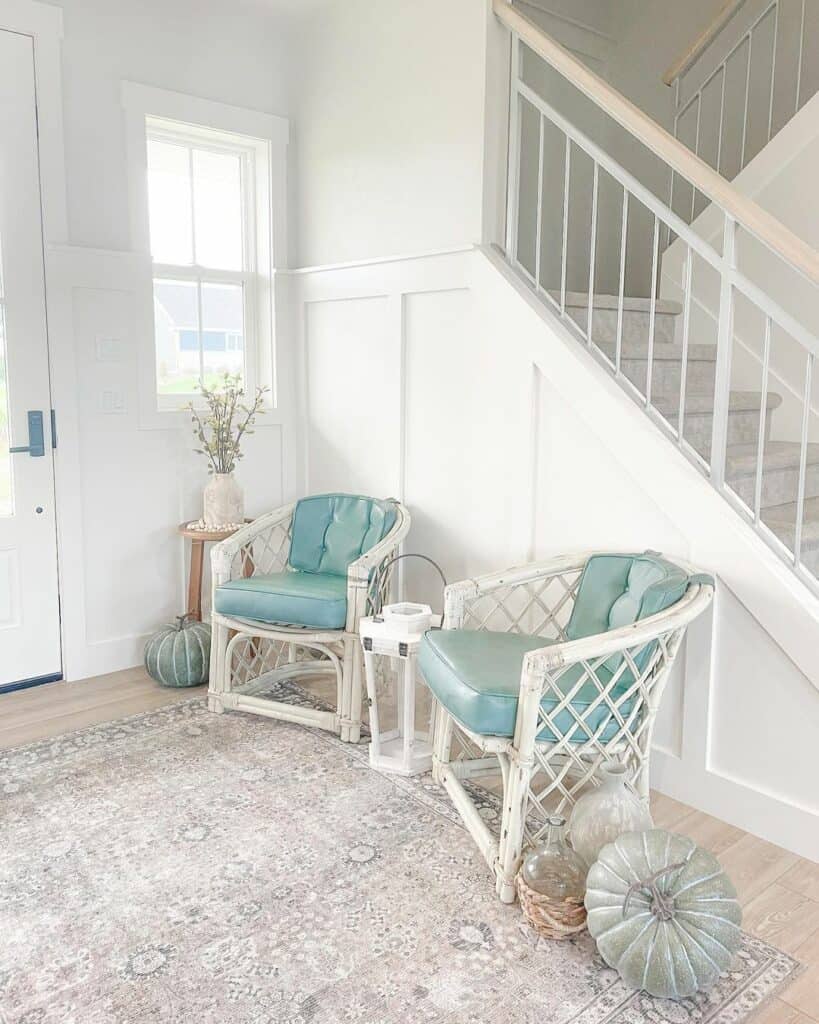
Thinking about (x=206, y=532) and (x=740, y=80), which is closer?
(x=206, y=532)

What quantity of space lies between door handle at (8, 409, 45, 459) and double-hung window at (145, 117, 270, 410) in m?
0.56

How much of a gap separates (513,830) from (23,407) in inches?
96.3

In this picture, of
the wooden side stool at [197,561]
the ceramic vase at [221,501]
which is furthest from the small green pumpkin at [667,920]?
the ceramic vase at [221,501]

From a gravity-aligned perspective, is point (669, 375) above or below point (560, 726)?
above

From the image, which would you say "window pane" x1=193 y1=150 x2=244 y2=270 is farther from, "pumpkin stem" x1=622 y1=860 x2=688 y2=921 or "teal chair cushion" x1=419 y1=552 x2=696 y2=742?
"pumpkin stem" x1=622 y1=860 x2=688 y2=921

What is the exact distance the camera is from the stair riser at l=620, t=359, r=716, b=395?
3.35 meters

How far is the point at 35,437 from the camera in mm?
3482

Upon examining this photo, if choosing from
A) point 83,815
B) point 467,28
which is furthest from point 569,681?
point 467,28

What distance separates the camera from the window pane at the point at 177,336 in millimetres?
3865

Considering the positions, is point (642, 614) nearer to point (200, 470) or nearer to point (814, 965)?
point (814, 965)

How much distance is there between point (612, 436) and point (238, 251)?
2150 millimetres

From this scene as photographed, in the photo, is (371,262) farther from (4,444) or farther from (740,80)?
(740,80)

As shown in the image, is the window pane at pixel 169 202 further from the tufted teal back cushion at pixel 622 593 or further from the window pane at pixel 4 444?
the tufted teal back cushion at pixel 622 593

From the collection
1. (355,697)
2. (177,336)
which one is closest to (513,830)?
(355,697)
